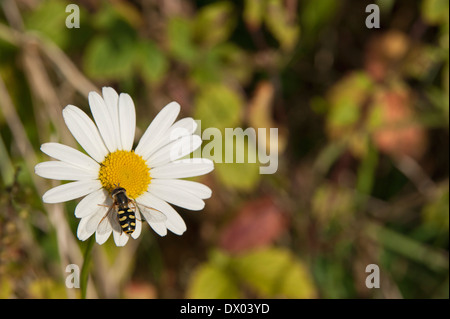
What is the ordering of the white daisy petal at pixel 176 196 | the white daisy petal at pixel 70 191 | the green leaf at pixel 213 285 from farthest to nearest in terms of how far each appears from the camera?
the green leaf at pixel 213 285 → the white daisy petal at pixel 176 196 → the white daisy petal at pixel 70 191

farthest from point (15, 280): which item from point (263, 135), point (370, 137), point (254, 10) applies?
point (370, 137)

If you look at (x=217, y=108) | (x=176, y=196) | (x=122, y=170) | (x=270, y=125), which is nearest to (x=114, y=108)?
(x=122, y=170)

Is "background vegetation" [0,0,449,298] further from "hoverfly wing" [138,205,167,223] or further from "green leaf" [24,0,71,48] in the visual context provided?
"hoverfly wing" [138,205,167,223]

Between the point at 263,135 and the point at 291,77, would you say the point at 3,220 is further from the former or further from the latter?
the point at 291,77

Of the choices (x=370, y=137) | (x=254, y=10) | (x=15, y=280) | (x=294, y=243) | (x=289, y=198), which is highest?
(x=254, y=10)

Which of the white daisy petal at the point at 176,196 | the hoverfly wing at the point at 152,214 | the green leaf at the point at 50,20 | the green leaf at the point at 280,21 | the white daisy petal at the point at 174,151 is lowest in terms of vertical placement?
the hoverfly wing at the point at 152,214

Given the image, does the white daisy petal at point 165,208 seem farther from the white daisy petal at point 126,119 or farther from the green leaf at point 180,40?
the green leaf at point 180,40

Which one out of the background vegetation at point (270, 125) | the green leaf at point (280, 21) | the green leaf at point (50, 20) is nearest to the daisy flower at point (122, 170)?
the background vegetation at point (270, 125)

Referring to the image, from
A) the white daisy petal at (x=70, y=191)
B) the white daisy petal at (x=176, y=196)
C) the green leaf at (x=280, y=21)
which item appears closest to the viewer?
the white daisy petal at (x=70, y=191)
